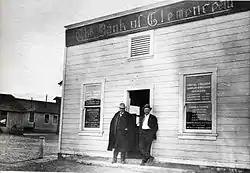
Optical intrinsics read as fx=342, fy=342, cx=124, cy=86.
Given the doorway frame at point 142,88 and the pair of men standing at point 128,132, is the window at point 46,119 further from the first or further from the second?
the doorway frame at point 142,88

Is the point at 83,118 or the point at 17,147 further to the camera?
the point at 83,118

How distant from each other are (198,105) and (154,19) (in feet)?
3.55

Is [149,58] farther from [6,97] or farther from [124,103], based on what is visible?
[6,97]

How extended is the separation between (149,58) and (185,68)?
48 centimetres

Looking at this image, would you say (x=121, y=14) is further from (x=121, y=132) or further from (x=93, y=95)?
(x=121, y=132)

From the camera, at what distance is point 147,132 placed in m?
3.81

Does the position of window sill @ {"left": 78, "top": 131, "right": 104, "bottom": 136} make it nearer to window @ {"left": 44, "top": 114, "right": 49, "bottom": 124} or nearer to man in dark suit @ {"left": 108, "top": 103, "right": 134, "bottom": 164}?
man in dark suit @ {"left": 108, "top": 103, "right": 134, "bottom": 164}

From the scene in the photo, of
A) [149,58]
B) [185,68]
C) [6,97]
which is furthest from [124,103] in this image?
[6,97]

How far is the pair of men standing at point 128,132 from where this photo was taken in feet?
12.4

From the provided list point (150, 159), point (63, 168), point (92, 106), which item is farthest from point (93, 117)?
point (150, 159)

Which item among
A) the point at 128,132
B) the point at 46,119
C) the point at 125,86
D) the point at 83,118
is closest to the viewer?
the point at 128,132

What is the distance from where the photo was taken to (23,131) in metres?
3.98

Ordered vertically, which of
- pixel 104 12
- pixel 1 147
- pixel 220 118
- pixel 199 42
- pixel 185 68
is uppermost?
pixel 104 12

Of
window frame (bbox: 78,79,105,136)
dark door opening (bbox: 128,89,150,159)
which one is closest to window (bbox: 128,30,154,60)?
dark door opening (bbox: 128,89,150,159)
